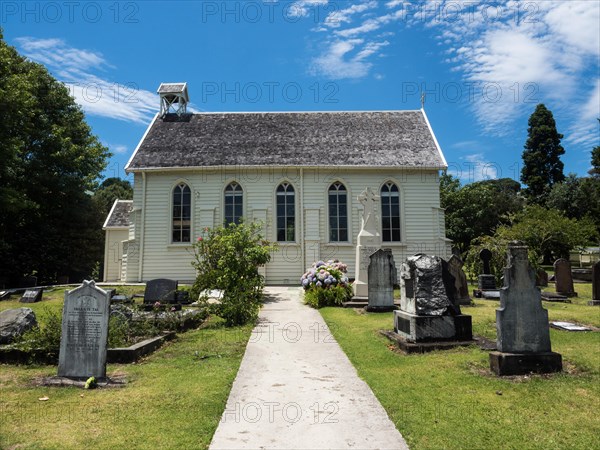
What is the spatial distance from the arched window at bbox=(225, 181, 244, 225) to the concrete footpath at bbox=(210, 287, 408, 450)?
14.7 meters

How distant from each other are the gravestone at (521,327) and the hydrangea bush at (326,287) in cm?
832

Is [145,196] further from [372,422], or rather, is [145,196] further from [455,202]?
[455,202]

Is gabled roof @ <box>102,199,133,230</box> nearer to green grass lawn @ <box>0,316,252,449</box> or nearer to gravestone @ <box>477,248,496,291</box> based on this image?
green grass lawn @ <box>0,316,252,449</box>

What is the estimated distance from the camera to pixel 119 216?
2672 cm

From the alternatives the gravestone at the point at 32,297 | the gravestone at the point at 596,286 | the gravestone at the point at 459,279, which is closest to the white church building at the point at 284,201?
the gravestone at the point at 32,297

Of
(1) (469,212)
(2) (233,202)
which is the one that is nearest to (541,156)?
(1) (469,212)

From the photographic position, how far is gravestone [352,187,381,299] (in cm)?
1502

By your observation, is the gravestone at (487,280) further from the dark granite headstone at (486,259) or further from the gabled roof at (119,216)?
the gabled roof at (119,216)

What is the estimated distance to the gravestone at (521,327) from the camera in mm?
6336

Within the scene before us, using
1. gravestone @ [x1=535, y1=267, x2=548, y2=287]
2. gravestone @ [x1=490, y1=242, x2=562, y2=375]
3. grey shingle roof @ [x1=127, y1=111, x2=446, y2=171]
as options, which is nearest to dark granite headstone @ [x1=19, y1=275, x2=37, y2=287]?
grey shingle roof @ [x1=127, y1=111, x2=446, y2=171]

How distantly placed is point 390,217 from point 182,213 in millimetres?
11964

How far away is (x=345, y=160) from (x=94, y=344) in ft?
60.9

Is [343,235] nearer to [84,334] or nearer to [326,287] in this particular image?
[326,287]

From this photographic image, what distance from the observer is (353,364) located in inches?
280
